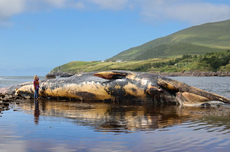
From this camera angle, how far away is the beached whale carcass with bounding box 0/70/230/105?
14.3 m

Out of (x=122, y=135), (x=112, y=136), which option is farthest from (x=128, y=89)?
(x=112, y=136)

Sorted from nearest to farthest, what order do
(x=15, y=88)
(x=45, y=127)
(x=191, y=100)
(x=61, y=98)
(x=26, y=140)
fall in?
(x=26, y=140), (x=45, y=127), (x=191, y=100), (x=61, y=98), (x=15, y=88)

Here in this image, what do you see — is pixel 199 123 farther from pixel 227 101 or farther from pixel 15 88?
pixel 15 88

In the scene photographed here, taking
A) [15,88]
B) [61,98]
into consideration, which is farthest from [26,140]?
[15,88]

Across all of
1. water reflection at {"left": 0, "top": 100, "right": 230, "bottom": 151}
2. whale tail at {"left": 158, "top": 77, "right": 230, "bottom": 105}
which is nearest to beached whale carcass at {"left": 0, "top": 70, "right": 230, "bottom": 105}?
whale tail at {"left": 158, "top": 77, "right": 230, "bottom": 105}

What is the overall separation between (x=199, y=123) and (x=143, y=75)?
738cm

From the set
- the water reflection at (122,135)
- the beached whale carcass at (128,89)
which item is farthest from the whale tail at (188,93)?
the water reflection at (122,135)

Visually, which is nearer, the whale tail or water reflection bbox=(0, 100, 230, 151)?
water reflection bbox=(0, 100, 230, 151)

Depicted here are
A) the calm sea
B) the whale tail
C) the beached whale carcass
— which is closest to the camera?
the calm sea

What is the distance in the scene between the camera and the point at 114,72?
51.0 feet

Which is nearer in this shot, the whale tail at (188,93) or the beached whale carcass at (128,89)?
the whale tail at (188,93)

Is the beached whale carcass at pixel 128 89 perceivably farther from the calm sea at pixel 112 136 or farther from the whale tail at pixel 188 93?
the calm sea at pixel 112 136

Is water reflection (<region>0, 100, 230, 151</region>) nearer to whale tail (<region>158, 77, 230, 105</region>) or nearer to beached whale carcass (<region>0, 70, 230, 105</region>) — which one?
whale tail (<region>158, 77, 230, 105</region>)

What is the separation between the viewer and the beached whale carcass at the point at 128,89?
1434cm
